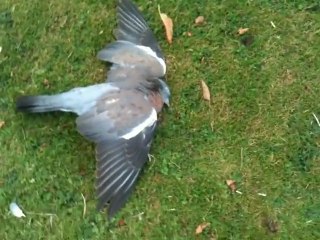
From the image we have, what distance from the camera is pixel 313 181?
343cm

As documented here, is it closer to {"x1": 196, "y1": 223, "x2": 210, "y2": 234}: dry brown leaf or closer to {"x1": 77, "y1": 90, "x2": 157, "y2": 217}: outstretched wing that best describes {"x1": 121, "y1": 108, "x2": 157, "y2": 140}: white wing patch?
{"x1": 77, "y1": 90, "x2": 157, "y2": 217}: outstretched wing

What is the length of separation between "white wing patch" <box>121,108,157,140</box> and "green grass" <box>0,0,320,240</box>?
6.3 inches

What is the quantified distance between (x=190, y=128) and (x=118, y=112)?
41 centimetres

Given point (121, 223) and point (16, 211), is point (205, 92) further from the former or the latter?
point (16, 211)

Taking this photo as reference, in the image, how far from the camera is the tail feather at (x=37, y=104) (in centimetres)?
322

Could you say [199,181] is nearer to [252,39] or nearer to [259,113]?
[259,113]

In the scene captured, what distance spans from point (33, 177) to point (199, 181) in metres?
0.78

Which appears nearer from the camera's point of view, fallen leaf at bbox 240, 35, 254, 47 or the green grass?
the green grass

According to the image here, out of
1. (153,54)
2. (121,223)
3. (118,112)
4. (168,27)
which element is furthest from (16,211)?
(168,27)

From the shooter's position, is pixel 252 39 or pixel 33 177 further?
pixel 252 39

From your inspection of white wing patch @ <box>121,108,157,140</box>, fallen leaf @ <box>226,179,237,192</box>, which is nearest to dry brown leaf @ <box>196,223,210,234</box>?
fallen leaf @ <box>226,179,237,192</box>

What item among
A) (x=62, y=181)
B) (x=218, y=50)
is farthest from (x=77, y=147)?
(x=218, y=50)

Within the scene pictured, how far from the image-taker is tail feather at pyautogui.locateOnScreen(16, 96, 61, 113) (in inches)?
127

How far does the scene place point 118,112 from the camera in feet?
10.5
